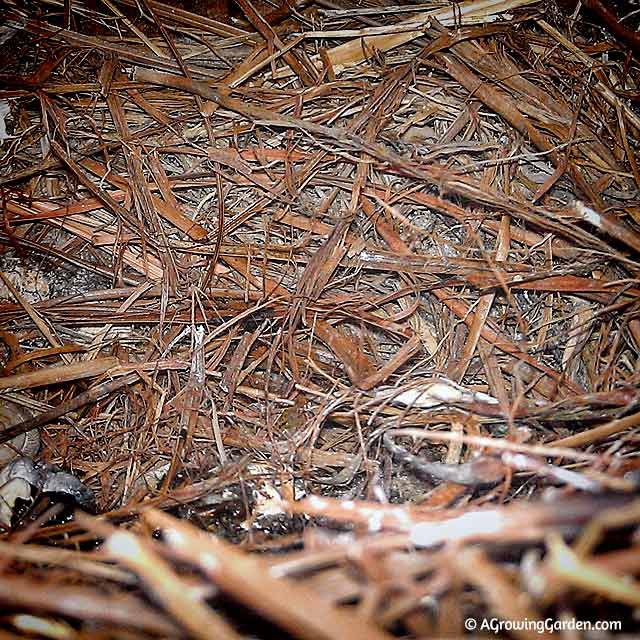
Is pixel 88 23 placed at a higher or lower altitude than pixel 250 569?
higher

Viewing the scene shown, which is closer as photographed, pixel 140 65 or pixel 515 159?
pixel 515 159

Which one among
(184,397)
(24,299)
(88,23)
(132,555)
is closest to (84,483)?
(184,397)

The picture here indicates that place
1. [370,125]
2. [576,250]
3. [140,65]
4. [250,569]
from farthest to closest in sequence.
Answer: [140,65] → [370,125] → [576,250] → [250,569]

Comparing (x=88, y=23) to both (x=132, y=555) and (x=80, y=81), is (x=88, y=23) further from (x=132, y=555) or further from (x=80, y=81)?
(x=132, y=555)

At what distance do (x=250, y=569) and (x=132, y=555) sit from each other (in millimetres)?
106

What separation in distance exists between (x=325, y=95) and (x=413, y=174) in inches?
12.8

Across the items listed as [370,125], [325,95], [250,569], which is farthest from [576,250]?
[250,569]

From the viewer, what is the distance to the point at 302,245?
147 cm

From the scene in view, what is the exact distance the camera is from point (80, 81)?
160cm

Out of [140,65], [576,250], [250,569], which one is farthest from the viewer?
[140,65]

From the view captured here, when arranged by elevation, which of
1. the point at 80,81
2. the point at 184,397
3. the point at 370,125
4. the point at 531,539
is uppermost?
the point at 80,81

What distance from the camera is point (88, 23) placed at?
5.38 ft

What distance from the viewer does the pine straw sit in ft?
4.36

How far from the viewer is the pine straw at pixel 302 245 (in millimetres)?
1329
